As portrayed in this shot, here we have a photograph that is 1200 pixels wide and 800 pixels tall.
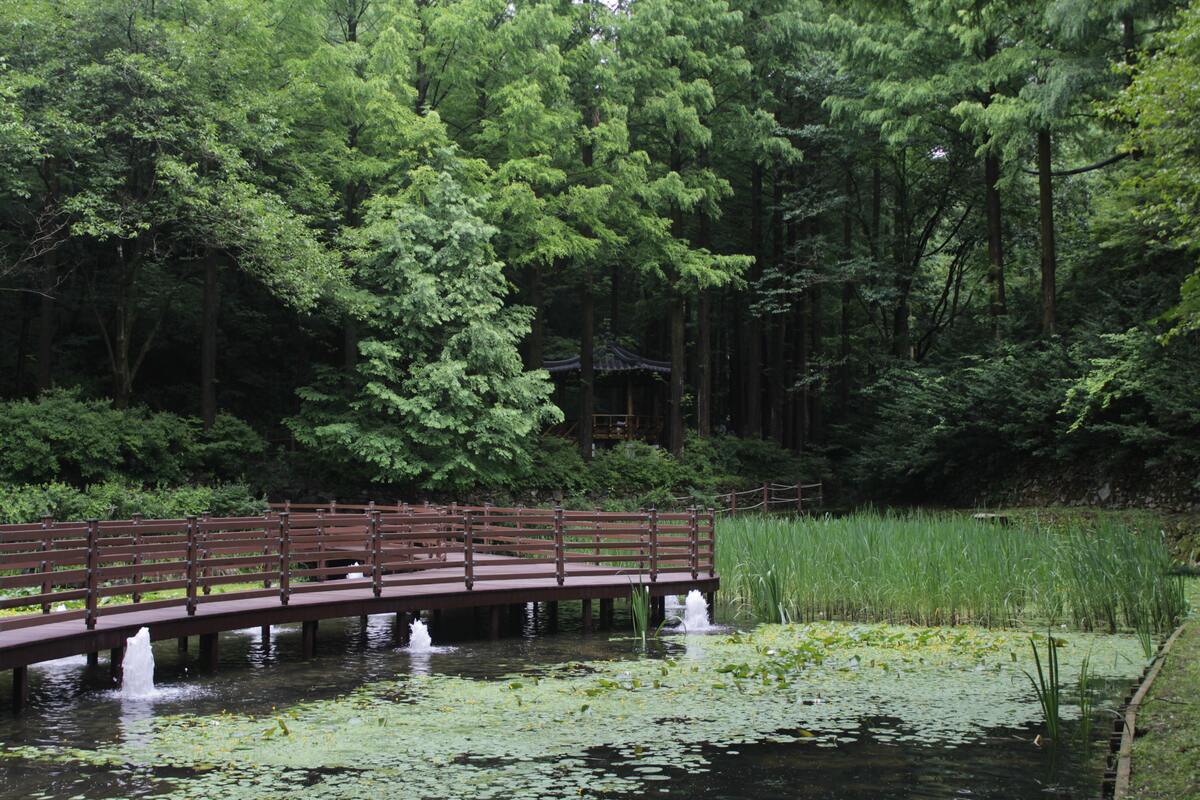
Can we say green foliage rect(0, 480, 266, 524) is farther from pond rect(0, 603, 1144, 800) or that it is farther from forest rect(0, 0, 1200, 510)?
pond rect(0, 603, 1144, 800)

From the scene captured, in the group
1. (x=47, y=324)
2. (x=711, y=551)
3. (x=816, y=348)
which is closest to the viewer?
(x=711, y=551)

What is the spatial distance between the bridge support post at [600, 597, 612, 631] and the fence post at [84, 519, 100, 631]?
22.6ft

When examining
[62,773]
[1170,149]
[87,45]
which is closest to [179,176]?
[87,45]

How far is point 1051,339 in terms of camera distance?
25234 millimetres

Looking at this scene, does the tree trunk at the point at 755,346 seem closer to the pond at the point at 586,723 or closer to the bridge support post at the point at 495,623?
the bridge support post at the point at 495,623

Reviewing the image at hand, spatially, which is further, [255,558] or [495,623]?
[495,623]

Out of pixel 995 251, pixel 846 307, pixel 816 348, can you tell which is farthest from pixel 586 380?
pixel 995 251

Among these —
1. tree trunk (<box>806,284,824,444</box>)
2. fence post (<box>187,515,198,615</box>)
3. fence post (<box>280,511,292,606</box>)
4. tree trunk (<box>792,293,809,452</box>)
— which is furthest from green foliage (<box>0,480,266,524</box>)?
tree trunk (<box>806,284,824,444</box>)

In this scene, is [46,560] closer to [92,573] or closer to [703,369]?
[92,573]

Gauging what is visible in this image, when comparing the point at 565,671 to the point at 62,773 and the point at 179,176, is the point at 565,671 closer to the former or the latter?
the point at 62,773

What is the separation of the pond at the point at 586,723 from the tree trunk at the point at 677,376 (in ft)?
61.1

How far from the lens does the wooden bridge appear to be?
10062 millimetres

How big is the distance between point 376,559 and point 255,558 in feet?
5.09

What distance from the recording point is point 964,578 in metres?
13.3
